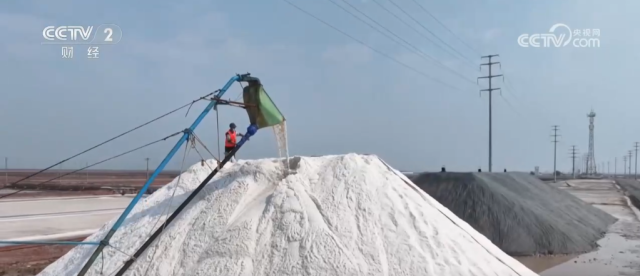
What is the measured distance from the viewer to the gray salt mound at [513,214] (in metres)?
14.2

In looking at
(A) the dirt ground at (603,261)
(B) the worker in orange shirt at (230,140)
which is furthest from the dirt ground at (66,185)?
(A) the dirt ground at (603,261)

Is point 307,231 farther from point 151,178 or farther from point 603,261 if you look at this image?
point 603,261

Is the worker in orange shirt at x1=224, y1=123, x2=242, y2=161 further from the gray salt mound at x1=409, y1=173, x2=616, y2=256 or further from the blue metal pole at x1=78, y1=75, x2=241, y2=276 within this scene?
the gray salt mound at x1=409, y1=173, x2=616, y2=256

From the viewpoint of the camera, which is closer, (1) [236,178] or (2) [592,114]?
(1) [236,178]

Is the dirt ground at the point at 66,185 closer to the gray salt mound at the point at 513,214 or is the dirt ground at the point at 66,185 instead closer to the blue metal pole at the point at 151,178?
the blue metal pole at the point at 151,178

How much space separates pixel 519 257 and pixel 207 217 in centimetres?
941

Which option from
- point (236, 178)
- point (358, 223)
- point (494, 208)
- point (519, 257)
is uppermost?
point (236, 178)

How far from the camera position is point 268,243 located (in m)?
6.73

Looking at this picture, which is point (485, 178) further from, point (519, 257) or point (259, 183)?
point (259, 183)

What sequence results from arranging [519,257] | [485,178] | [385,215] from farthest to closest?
[485,178]
[519,257]
[385,215]

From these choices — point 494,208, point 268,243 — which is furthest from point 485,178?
point 268,243

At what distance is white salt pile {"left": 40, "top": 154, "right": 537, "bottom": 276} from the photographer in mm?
6516

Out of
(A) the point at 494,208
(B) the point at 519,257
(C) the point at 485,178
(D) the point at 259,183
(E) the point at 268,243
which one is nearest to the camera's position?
(E) the point at 268,243

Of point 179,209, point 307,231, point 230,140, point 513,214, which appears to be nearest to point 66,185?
point 513,214
